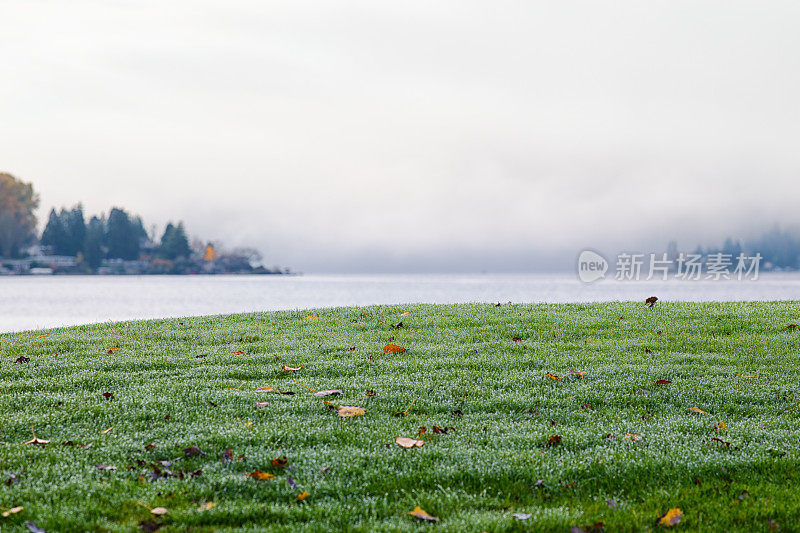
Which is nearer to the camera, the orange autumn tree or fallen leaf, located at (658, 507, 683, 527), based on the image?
fallen leaf, located at (658, 507, 683, 527)

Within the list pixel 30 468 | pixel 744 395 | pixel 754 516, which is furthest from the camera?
pixel 744 395

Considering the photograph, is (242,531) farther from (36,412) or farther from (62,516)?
(36,412)

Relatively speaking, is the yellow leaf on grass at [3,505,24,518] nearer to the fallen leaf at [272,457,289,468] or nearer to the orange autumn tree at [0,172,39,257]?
the fallen leaf at [272,457,289,468]

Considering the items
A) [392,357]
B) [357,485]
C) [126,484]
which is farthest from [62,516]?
[392,357]

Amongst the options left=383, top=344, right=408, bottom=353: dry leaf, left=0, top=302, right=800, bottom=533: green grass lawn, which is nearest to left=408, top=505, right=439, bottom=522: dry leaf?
left=0, top=302, right=800, bottom=533: green grass lawn

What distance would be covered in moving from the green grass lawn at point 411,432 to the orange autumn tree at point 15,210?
131m

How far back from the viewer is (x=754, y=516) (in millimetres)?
5043

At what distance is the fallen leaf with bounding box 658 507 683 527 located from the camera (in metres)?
4.89

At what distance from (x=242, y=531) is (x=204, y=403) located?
386 centimetres

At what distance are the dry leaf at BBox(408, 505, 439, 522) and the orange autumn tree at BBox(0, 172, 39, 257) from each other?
142557 millimetres

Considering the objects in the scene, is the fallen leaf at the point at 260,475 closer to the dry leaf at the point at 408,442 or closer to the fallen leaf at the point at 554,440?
the dry leaf at the point at 408,442

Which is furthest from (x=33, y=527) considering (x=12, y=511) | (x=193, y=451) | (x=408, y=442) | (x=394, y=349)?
(x=394, y=349)

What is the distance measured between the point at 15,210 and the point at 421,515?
144 m

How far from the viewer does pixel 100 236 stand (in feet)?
440
